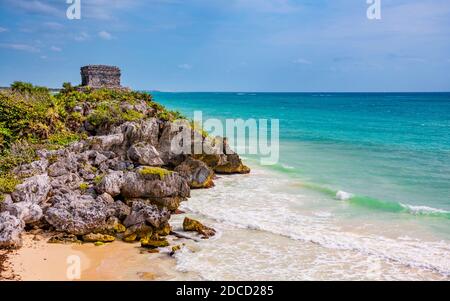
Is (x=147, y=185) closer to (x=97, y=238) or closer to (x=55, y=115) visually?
(x=97, y=238)

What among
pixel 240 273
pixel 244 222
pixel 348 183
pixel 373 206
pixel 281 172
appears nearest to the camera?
pixel 240 273

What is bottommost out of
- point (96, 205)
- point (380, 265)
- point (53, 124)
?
point (380, 265)

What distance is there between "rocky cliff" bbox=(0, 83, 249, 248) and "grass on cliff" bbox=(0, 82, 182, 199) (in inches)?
2.1

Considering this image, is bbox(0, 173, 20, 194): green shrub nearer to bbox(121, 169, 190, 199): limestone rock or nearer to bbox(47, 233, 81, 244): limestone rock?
bbox(47, 233, 81, 244): limestone rock

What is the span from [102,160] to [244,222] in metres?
8.56

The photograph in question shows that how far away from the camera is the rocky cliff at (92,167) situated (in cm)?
1611

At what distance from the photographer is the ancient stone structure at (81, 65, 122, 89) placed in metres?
35.4

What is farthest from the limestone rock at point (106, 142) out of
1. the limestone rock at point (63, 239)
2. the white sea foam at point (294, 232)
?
the limestone rock at point (63, 239)

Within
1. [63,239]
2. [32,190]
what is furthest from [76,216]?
[32,190]

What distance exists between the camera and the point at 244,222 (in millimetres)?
18094

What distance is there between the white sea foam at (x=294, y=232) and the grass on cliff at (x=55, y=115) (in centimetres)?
792

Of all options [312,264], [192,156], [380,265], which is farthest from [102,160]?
[380,265]

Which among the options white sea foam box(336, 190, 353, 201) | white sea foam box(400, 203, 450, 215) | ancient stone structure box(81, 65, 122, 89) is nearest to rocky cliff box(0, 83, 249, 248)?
ancient stone structure box(81, 65, 122, 89)
